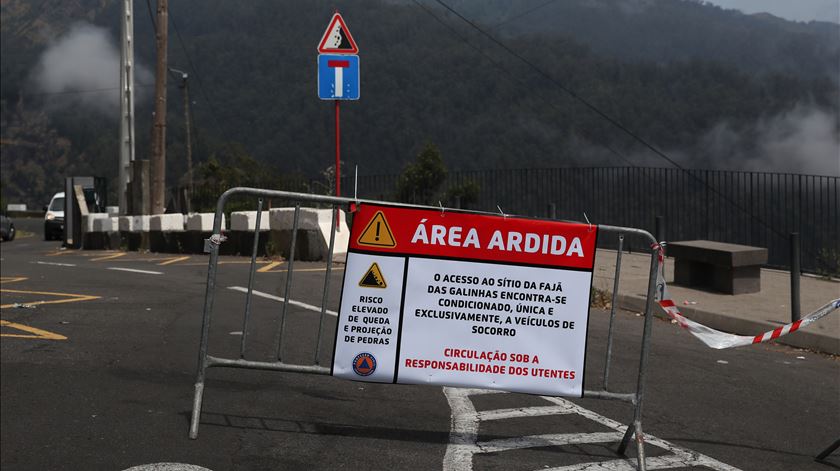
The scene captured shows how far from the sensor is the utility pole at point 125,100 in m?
27.9

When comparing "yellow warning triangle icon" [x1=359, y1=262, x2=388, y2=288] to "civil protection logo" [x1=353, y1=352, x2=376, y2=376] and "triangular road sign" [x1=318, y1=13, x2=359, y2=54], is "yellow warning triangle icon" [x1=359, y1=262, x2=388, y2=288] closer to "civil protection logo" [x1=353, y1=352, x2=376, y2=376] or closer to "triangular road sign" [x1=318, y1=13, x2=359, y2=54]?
"civil protection logo" [x1=353, y1=352, x2=376, y2=376]

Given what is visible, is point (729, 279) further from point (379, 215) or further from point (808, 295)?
point (379, 215)

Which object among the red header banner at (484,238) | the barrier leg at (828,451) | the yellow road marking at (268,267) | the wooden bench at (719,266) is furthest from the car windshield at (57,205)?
the barrier leg at (828,451)

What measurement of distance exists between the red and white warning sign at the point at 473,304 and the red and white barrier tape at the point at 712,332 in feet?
1.45

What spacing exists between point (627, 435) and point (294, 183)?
17516 mm

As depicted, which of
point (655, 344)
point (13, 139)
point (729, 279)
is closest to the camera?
point (655, 344)

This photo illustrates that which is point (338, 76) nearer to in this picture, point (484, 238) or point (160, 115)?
point (484, 238)

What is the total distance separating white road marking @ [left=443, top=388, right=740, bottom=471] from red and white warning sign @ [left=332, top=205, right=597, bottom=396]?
306mm

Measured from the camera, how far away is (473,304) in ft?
17.0

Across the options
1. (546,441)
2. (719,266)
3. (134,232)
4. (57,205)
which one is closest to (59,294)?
(546,441)

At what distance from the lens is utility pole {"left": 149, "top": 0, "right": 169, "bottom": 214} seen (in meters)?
26.7

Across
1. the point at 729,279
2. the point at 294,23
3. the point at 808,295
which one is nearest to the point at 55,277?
the point at 729,279

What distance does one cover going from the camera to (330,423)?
5.49 metres

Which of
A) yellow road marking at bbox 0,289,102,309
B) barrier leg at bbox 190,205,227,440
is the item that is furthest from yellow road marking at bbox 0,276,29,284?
barrier leg at bbox 190,205,227,440
